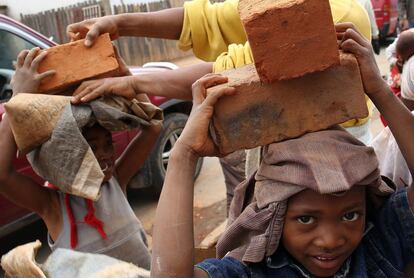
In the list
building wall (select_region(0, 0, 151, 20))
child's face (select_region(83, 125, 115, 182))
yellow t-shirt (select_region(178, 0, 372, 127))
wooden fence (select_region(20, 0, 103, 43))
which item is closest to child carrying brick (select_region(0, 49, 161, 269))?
child's face (select_region(83, 125, 115, 182))

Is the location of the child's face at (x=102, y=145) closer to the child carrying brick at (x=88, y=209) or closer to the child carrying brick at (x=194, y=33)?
the child carrying brick at (x=88, y=209)

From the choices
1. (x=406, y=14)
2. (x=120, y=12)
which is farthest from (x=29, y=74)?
(x=120, y=12)

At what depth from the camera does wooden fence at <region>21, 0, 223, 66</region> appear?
1523 cm

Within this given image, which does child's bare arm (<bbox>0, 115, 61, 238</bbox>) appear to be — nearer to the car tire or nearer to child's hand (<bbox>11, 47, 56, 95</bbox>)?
child's hand (<bbox>11, 47, 56, 95</bbox>)

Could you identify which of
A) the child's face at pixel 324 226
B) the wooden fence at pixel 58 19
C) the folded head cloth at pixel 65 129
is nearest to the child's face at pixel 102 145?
the folded head cloth at pixel 65 129

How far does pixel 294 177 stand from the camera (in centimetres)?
152

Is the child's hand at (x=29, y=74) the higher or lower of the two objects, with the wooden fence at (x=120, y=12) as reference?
higher

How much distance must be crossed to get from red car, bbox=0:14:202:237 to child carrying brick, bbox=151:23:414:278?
9.00 ft

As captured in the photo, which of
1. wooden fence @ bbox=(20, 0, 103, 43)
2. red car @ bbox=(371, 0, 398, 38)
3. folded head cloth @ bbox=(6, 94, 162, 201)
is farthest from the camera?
wooden fence @ bbox=(20, 0, 103, 43)

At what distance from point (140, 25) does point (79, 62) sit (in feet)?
1.55

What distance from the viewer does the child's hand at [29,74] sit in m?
2.05

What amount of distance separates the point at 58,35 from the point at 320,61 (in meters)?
15.8

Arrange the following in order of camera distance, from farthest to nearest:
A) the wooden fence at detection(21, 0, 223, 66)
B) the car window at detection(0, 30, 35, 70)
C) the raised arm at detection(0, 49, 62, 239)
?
the wooden fence at detection(21, 0, 223, 66), the car window at detection(0, 30, 35, 70), the raised arm at detection(0, 49, 62, 239)

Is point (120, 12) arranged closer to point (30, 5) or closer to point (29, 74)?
point (30, 5)
